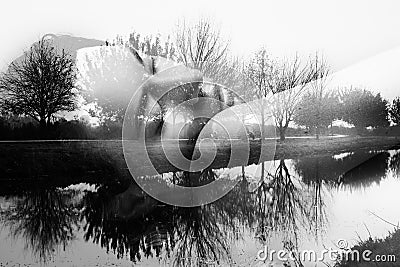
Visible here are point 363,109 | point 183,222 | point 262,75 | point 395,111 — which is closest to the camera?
point 183,222

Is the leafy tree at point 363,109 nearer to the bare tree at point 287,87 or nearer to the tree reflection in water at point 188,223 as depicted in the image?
the bare tree at point 287,87

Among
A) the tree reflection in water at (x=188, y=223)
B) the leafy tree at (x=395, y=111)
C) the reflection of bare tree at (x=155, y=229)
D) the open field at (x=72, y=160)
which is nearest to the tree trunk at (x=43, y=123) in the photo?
the open field at (x=72, y=160)

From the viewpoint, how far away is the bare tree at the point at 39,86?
27469mm

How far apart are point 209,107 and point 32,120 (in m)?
13.2

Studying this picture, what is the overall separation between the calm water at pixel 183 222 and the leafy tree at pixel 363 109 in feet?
85.8

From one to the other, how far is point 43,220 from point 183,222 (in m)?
4.34

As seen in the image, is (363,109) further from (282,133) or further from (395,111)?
(282,133)

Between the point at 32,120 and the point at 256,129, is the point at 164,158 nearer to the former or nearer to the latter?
the point at 32,120

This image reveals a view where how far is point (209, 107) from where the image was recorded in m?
28.6

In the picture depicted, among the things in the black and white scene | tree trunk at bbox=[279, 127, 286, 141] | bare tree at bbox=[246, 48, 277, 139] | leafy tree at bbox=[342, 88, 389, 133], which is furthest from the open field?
leafy tree at bbox=[342, 88, 389, 133]

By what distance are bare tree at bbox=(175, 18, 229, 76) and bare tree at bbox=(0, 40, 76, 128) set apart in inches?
366

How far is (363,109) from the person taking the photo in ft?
144

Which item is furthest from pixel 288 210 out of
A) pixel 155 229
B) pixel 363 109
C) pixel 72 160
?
pixel 363 109

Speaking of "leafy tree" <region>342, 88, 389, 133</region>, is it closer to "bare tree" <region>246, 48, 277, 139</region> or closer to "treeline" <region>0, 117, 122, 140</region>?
"bare tree" <region>246, 48, 277, 139</region>
